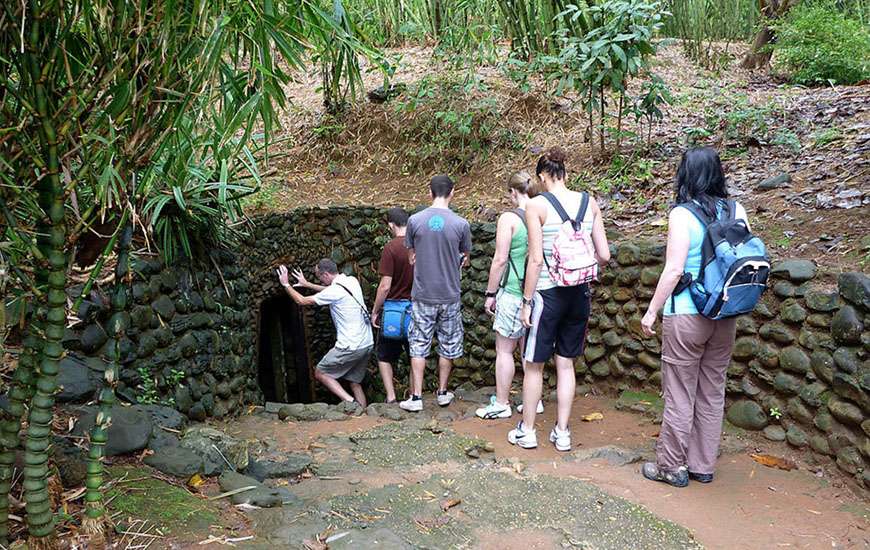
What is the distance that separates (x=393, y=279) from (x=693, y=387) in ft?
8.75

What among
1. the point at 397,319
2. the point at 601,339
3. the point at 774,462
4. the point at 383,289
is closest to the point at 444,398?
the point at 397,319

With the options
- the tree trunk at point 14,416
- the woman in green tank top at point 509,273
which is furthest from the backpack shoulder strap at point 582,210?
the tree trunk at point 14,416

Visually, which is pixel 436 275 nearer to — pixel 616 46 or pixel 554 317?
pixel 554 317

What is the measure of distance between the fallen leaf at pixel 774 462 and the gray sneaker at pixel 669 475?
0.55 m

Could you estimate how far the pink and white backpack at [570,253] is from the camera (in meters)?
3.52

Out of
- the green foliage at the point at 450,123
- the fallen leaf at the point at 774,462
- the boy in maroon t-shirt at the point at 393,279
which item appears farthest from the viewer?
the green foliage at the point at 450,123

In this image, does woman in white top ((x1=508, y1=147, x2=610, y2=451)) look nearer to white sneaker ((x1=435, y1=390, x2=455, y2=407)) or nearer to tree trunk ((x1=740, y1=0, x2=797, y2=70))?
white sneaker ((x1=435, y1=390, x2=455, y2=407))

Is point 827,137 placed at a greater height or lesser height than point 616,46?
lesser

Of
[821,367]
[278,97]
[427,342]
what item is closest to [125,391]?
[427,342]

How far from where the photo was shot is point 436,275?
15.2 ft

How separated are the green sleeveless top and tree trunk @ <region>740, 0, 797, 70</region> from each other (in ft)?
23.4

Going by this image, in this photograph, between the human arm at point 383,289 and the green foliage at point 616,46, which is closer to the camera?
the human arm at point 383,289

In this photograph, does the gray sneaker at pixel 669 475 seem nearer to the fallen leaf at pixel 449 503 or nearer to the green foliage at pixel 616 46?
the fallen leaf at pixel 449 503

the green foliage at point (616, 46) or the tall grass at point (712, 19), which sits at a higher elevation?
the tall grass at point (712, 19)
